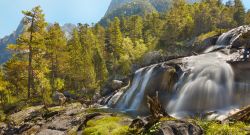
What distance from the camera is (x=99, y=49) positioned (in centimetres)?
9412

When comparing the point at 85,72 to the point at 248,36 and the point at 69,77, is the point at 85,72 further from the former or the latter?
the point at 248,36

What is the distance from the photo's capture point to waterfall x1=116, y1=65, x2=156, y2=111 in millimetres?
35312

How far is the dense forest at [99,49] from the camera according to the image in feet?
196

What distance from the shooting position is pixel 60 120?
25.4 metres

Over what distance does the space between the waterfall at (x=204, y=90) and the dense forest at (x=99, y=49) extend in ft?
80.3

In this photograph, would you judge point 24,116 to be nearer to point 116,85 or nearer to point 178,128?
point 178,128

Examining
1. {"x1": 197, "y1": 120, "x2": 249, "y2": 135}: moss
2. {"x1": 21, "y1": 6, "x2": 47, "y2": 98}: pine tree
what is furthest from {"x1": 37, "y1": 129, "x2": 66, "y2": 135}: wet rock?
{"x1": 21, "y1": 6, "x2": 47, "y2": 98}: pine tree

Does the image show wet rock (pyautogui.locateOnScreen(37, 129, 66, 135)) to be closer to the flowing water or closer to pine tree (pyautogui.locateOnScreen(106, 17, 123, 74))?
the flowing water

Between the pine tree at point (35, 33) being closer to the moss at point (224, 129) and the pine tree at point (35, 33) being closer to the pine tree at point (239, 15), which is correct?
the moss at point (224, 129)

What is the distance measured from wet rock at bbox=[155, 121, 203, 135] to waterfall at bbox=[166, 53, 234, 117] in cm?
1492

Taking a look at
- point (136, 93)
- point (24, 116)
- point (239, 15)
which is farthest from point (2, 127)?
point (239, 15)

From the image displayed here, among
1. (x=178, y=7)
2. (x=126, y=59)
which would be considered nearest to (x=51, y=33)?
(x=126, y=59)

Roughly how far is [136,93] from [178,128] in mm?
26553

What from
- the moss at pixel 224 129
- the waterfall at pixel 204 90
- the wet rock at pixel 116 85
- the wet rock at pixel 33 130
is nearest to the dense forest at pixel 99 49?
the wet rock at pixel 116 85
